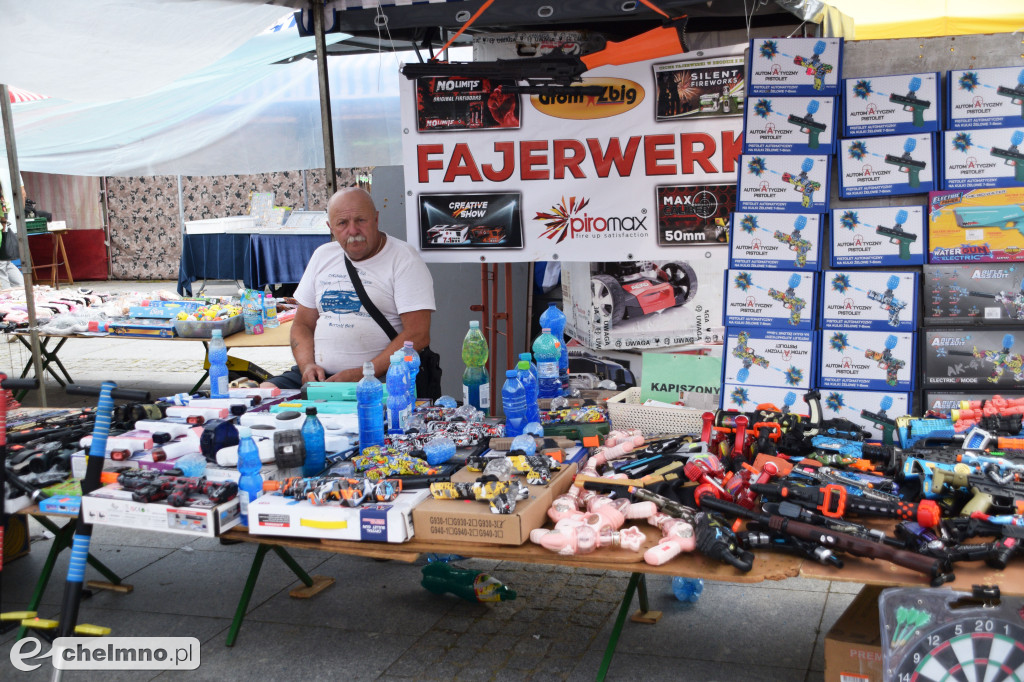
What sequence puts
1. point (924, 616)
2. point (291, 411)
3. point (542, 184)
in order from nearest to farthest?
point (924, 616)
point (291, 411)
point (542, 184)

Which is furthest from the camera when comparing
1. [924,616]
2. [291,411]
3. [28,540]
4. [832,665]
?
[28,540]

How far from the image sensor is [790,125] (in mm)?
4047

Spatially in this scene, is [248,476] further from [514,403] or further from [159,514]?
[514,403]

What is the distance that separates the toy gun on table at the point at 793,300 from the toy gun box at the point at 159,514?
2538 millimetres

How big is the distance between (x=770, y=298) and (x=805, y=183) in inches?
21.5

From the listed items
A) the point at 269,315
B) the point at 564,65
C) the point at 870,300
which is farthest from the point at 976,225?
the point at 269,315

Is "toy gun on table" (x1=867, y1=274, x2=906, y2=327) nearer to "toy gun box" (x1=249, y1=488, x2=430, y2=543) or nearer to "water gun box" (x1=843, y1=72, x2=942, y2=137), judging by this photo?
"water gun box" (x1=843, y1=72, x2=942, y2=137)

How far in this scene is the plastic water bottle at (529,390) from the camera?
3.82 meters

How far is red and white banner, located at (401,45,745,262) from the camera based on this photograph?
4.96 meters

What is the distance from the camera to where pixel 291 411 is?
12.4 ft

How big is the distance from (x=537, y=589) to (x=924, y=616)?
2053mm

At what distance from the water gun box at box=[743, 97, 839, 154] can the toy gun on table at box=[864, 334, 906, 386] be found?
91cm

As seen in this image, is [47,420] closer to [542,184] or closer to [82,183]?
[542,184]

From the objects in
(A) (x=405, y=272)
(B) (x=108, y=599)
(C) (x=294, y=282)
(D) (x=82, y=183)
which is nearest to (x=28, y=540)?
(B) (x=108, y=599)
